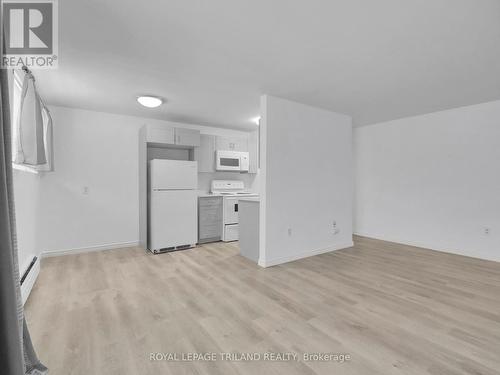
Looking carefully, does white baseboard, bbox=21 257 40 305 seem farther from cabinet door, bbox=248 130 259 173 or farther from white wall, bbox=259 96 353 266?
cabinet door, bbox=248 130 259 173

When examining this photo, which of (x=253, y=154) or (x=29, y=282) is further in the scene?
(x=253, y=154)

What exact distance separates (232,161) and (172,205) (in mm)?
1676

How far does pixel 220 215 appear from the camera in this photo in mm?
4770

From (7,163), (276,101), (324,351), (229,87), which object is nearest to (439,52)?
(276,101)

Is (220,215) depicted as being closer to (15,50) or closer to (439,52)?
(15,50)

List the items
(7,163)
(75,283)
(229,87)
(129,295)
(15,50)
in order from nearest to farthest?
(7,163) → (15,50) → (129,295) → (75,283) → (229,87)

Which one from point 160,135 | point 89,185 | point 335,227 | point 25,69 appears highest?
point 25,69

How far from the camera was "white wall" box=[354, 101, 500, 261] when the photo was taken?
369 cm

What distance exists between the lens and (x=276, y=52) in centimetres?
228

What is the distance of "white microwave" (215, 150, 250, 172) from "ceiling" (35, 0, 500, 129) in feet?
4.64

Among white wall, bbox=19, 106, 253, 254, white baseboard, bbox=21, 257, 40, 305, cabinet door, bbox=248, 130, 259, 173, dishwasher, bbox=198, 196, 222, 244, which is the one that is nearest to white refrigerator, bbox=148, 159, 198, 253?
dishwasher, bbox=198, 196, 222, 244

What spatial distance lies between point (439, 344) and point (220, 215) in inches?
144

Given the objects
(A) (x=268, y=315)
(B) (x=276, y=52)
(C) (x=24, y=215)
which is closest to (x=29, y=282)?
(C) (x=24, y=215)

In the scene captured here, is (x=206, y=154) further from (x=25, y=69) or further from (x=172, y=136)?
(x=25, y=69)
